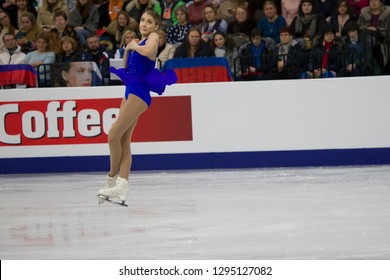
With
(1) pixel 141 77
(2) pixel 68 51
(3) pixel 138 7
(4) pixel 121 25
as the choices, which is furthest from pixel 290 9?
(1) pixel 141 77

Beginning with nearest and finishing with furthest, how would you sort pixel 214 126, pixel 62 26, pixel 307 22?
pixel 214 126 < pixel 307 22 < pixel 62 26

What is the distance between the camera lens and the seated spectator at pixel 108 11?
12.9 m

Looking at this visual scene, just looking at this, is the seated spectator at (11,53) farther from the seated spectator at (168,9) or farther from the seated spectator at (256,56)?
the seated spectator at (256,56)

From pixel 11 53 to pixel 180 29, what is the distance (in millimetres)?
2195

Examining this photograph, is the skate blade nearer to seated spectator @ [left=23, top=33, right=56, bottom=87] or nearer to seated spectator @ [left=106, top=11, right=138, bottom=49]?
seated spectator @ [left=23, top=33, right=56, bottom=87]

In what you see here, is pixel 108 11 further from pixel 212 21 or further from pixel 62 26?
pixel 212 21

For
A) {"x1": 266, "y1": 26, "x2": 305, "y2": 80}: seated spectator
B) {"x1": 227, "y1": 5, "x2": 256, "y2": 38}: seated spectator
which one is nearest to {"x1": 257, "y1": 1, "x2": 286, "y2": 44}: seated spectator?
{"x1": 227, "y1": 5, "x2": 256, "y2": 38}: seated spectator

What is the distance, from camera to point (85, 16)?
512 inches

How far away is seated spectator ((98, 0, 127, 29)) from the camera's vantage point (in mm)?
12883

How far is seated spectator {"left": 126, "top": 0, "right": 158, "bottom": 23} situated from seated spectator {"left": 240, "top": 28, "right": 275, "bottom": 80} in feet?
6.37

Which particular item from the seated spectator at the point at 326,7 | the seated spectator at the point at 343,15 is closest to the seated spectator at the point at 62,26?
the seated spectator at the point at 326,7

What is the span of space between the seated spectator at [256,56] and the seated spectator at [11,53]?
2853mm

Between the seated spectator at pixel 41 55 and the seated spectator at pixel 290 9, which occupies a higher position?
the seated spectator at pixel 290 9
